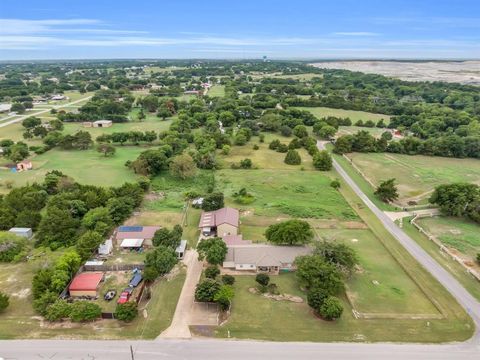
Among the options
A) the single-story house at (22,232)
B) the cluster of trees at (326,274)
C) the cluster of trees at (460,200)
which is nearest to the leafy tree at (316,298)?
the cluster of trees at (326,274)

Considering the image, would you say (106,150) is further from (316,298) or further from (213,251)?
(316,298)

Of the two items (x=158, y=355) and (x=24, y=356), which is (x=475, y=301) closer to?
(x=158, y=355)

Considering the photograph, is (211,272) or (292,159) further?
(292,159)

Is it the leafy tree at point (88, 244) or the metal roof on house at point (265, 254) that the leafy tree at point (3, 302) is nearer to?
the leafy tree at point (88, 244)

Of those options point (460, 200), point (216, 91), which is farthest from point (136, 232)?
point (216, 91)

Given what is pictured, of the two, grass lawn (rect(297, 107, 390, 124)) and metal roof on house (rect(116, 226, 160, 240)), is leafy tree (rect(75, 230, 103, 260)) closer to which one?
metal roof on house (rect(116, 226, 160, 240))

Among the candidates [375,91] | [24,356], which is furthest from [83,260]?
[375,91]
